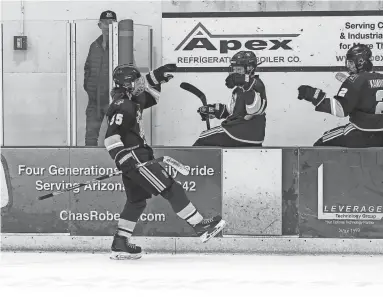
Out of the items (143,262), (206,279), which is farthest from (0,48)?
(206,279)

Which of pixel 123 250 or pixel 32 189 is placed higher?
pixel 32 189

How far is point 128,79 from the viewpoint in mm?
6617

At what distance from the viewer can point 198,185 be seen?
22.4 ft

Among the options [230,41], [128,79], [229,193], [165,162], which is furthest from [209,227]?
[230,41]

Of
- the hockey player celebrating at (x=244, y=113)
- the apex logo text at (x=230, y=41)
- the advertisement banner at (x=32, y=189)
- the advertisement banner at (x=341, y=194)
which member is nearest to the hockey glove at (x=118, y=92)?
the advertisement banner at (x=32, y=189)

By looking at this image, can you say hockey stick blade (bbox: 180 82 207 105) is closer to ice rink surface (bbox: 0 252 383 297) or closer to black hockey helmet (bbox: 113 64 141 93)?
black hockey helmet (bbox: 113 64 141 93)

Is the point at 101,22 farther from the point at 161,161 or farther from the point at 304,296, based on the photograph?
the point at 304,296

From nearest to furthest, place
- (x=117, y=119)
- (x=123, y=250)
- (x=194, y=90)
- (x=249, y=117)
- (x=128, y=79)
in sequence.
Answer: (x=117, y=119), (x=123, y=250), (x=128, y=79), (x=249, y=117), (x=194, y=90)

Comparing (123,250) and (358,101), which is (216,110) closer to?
(358,101)

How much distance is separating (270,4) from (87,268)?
11.0 ft

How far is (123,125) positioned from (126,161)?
25 centimetres

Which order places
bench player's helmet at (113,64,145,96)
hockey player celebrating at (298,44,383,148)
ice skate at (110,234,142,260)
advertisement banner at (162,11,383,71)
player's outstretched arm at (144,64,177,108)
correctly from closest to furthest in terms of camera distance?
ice skate at (110,234,142,260) < bench player's helmet at (113,64,145,96) < hockey player celebrating at (298,44,383,148) < player's outstretched arm at (144,64,177,108) < advertisement banner at (162,11,383,71)

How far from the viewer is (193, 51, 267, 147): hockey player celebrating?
7.11 metres

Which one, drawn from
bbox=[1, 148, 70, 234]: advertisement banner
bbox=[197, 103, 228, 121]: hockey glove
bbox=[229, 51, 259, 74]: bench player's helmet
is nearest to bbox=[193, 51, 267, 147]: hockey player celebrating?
bbox=[229, 51, 259, 74]: bench player's helmet
